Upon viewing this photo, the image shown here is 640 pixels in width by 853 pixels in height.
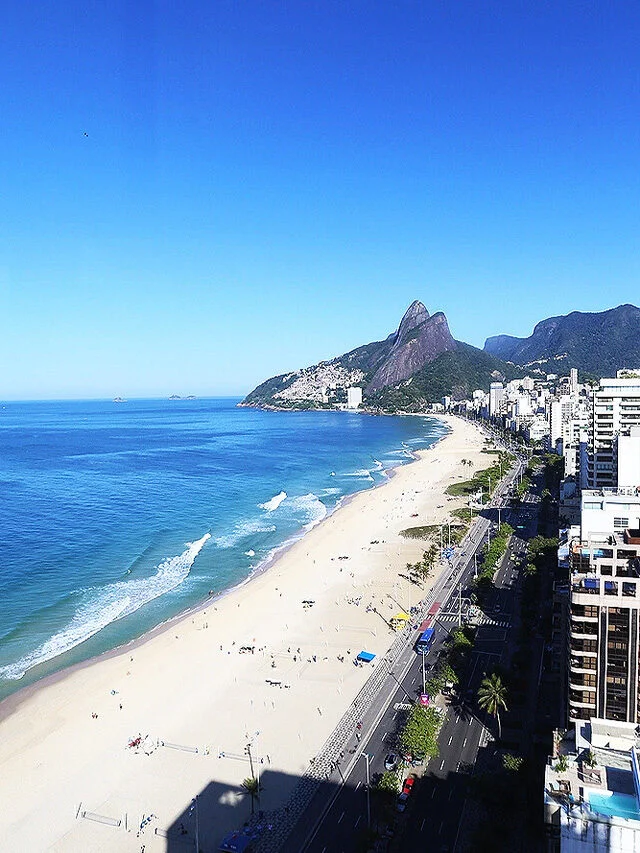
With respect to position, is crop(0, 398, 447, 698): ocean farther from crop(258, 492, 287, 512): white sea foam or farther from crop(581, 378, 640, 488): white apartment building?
crop(581, 378, 640, 488): white apartment building

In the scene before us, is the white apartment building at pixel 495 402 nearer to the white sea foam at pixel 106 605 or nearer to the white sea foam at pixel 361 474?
the white sea foam at pixel 361 474

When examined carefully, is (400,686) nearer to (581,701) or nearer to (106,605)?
(581,701)

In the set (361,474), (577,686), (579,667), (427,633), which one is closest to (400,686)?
(427,633)

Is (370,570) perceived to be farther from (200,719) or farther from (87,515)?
(87,515)

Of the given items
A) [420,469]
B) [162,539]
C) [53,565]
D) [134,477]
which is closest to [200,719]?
[53,565]

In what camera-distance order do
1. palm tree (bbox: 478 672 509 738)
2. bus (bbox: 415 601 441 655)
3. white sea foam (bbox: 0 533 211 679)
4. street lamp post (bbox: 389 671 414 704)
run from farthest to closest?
white sea foam (bbox: 0 533 211 679) < bus (bbox: 415 601 441 655) < street lamp post (bbox: 389 671 414 704) < palm tree (bbox: 478 672 509 738)

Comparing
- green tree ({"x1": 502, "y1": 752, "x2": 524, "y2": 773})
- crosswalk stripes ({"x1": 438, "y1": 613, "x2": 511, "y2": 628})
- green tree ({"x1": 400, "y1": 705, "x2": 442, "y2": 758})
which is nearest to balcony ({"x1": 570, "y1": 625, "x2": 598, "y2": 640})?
green tree ({"x1": 502, "y1": 752, "x2": 524, "y2": 773})
